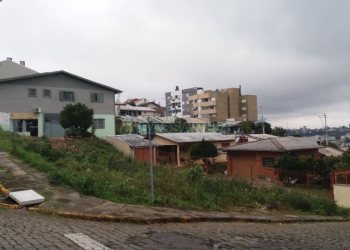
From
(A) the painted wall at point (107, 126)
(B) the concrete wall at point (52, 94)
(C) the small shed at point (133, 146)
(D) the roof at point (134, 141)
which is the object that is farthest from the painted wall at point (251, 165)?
(B) the concrete wall at point (52, 94)

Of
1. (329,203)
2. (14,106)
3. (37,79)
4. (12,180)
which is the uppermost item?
(37,79)

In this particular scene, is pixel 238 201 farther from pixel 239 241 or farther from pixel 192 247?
pixel 192 247

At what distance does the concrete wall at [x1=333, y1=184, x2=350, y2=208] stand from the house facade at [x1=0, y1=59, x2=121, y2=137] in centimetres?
2919

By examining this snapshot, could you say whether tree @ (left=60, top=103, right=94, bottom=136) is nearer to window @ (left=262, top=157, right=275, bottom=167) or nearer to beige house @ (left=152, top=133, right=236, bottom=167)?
beige house @ (left=152, top=133, right=236, bottom=167)

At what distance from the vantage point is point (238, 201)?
14812 millimetres

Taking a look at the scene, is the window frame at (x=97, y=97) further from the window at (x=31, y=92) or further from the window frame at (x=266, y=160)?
the window frame at (x=266, y=160)

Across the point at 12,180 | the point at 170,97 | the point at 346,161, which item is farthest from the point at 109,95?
the point at 170,97

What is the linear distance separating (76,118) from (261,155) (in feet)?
55.2

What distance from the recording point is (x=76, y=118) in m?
37.8

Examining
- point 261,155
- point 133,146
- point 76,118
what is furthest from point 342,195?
point 76,118

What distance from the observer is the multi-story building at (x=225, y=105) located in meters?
111

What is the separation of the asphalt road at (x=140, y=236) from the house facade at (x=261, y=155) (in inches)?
890

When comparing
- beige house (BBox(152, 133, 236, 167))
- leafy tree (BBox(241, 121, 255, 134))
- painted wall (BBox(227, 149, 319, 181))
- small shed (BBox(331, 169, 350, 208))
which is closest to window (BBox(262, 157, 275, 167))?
painted wall (BBox(227, 149, 319, 181))

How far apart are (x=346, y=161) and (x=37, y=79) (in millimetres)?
30237
